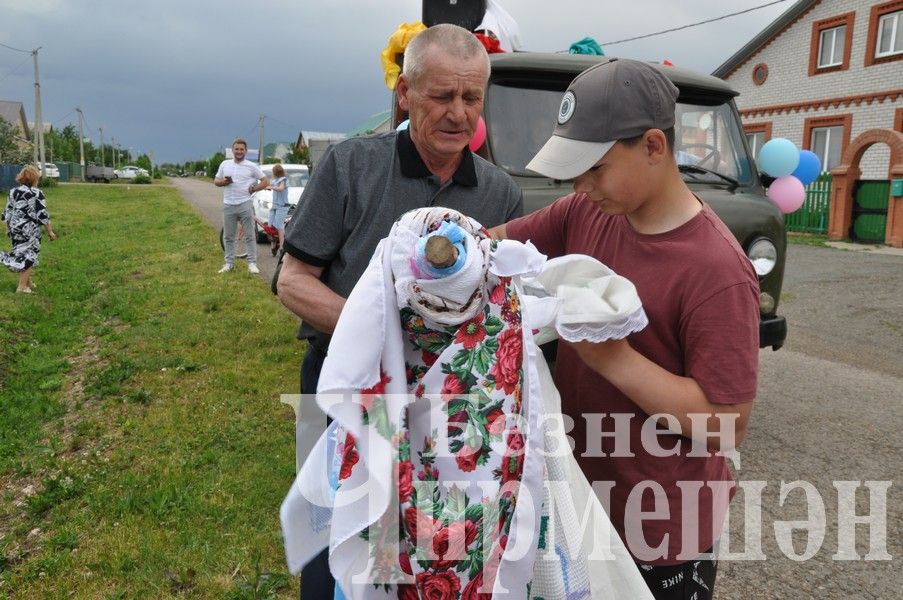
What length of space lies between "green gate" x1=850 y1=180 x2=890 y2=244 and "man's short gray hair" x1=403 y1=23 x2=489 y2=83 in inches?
698

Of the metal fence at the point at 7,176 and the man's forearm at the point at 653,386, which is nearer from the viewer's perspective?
the man's forearm at the point at 653,386

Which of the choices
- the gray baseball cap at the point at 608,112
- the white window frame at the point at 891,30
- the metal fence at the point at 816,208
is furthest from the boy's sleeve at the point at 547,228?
the white window frame at the point at 891,30

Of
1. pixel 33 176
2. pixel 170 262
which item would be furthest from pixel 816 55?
pixel 33 176

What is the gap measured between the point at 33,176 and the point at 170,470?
8.29 meters

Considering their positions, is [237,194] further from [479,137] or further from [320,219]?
[320,219]

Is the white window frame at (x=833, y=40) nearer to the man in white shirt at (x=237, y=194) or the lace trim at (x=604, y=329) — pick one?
the man in white shirt at (x=237, y=194)

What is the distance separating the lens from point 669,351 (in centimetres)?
159

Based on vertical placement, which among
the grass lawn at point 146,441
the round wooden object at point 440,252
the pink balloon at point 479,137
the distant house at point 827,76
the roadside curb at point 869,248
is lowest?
the grass lawn at point 146,441

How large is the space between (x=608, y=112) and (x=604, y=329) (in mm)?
478

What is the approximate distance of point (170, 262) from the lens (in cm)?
1180

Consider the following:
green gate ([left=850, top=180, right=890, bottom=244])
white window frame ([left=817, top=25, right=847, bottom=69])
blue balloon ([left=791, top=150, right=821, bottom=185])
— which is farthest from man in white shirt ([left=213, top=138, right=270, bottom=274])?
white window frame ([left=817, top=25, right=847, bottom=69])

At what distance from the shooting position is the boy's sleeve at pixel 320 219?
2002 millimetres

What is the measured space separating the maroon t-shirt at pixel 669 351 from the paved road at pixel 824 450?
1580 mm

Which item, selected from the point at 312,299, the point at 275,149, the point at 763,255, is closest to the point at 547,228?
the point at 312,299
